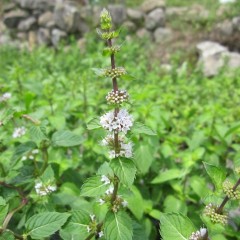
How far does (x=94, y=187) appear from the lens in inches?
61.0

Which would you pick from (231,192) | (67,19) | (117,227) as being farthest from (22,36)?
(231,192)

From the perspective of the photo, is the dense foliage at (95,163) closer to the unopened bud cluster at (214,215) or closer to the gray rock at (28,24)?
the unopened bud cluster at (214,215)

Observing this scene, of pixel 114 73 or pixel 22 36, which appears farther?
pixel 22 36

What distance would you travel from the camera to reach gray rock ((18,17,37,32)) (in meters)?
11.1

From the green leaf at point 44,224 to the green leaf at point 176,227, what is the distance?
487mm

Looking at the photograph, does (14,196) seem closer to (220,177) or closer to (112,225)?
(112,225)

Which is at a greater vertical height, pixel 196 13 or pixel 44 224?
pixel 44 224

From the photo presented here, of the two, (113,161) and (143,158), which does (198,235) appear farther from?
(143,158)

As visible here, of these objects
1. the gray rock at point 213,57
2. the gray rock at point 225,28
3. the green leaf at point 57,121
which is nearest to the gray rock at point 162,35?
the gray rock at point 213,57

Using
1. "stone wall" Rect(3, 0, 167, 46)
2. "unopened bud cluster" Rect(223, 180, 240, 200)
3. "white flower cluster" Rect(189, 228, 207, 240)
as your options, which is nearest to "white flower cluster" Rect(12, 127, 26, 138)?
"white flower cluster" Rect(189, 228, 207, 240)

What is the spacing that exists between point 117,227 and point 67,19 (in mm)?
Result: 9434

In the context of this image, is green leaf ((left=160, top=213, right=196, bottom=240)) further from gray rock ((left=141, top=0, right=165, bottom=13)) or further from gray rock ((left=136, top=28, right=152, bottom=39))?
gray rock ((left=141, top=0, right=165, bottom=13))

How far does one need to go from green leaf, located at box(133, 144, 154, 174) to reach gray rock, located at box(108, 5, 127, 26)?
848 cm

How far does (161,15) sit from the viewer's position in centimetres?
1038
